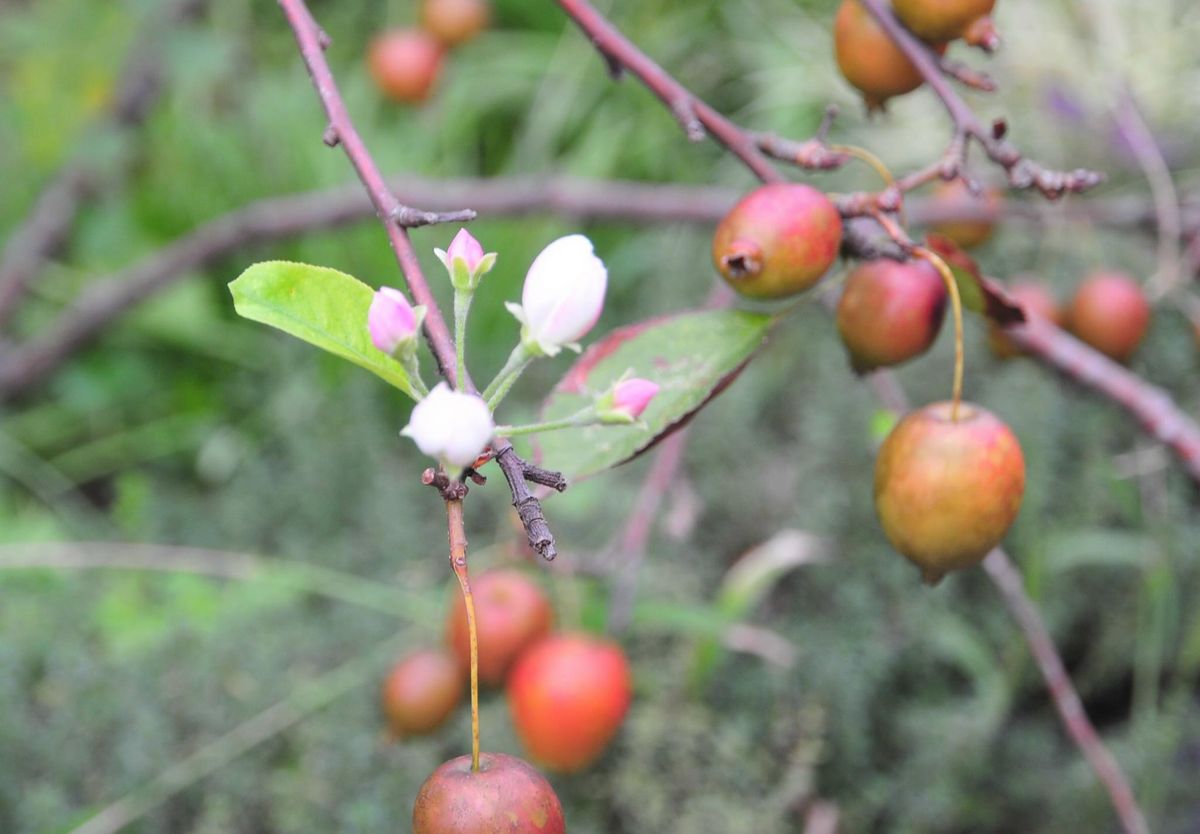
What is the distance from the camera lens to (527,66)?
2.52 m

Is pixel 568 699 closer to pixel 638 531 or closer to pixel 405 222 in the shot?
pixel 638 531

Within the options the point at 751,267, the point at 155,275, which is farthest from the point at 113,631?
the point at 751,267

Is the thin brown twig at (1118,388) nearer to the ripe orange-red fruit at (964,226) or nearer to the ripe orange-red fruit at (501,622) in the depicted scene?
the ripe orange-red fruit at (964,226)

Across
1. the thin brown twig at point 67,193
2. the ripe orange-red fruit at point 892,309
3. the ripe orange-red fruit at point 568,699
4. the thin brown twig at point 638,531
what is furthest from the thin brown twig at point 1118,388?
the thin brown twig at point 67,193

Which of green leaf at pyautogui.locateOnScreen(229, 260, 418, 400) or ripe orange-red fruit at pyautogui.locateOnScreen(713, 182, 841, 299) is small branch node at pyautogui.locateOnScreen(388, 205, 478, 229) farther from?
ripe orange-red fruit at pyautogui.locateOnScreen(713, 182, 841, 299)

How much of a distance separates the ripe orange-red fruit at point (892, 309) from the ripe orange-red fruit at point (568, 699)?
0.55 meters

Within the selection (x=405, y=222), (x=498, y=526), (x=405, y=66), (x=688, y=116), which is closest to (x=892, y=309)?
(x=688, y=116)

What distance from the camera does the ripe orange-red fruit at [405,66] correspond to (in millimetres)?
2168

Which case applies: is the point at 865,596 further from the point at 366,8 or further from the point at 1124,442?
the point at 366,8

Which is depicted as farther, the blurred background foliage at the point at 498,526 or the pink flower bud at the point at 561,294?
the blurred background foliage at the point at 498,526

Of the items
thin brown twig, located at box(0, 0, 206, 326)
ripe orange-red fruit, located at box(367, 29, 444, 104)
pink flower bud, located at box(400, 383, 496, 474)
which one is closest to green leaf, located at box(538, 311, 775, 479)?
pink flower bud, located at box(400, 383, 496, 474)

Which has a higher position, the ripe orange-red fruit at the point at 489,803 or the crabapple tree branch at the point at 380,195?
the crabapple tree branch at the point at 380,195

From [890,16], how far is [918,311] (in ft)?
0.47

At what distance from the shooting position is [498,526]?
1568 millimetres
